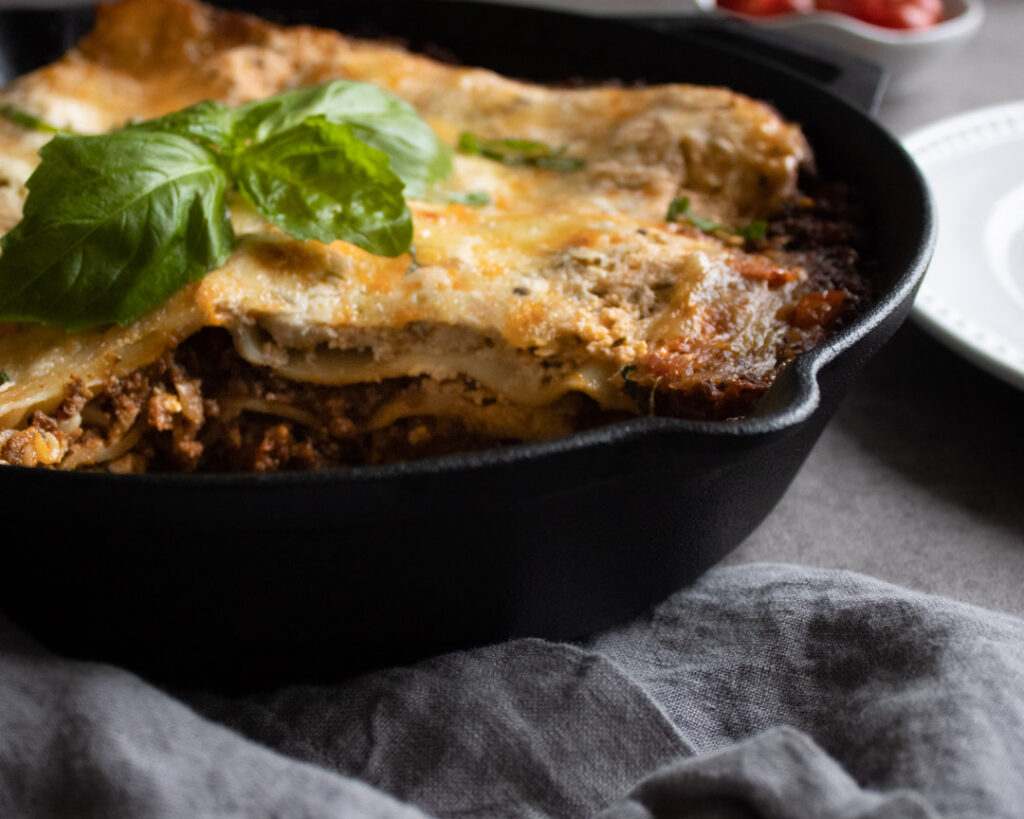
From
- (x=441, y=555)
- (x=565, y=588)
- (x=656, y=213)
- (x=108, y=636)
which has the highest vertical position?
(x=656, y=213)

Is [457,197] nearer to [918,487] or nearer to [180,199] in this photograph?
[180,199]

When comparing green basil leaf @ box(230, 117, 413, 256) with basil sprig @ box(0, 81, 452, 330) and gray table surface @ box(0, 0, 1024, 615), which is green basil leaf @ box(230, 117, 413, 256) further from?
gray table surface @ box(0, 0, 1024, 615)

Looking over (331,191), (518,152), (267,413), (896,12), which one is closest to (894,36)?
(896,12)

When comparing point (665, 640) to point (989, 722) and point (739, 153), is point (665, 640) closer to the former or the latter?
point (989, 722)

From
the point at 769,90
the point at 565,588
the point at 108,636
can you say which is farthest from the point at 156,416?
the point at 769,90

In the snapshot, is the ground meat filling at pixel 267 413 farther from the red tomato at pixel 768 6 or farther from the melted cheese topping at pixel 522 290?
the red tomato at pixel 768 6

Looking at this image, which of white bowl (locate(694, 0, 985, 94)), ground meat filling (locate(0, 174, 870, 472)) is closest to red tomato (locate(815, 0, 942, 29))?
white bowl (locate(694, 0, 985, 94))
